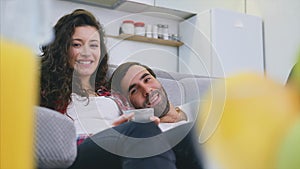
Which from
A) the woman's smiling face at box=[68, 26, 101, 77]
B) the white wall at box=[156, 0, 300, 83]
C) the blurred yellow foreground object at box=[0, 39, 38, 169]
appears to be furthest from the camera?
the white wall at box=[156, 0, 300, 83]

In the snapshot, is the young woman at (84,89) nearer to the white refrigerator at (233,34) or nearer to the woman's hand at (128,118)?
the woman's hand at (128,118)

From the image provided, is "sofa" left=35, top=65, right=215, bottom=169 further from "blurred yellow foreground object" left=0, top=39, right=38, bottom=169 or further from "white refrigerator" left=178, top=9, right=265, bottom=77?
"white refrigerator" left=178, top=9, right=265, bottom=77

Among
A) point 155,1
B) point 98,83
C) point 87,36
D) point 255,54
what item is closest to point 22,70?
point 98,83

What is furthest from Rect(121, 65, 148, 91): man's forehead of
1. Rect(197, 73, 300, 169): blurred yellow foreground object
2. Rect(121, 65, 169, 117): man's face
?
Rect(197, 73, 300, 169): blurred yellow foreground object

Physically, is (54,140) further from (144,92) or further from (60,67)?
(60,67)

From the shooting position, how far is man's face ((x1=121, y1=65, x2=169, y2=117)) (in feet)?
1.22

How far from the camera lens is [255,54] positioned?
2820mm

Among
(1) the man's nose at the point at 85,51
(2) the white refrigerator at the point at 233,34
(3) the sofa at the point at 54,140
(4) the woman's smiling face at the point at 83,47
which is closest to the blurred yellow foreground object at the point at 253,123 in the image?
(3) the sofa at the point at 54,140

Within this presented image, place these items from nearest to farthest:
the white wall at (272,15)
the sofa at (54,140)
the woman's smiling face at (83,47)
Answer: the sofa at (54,140) < the woman's smiling face at (83,47) < the white wall at (272,15)

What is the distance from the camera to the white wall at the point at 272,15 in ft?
8.50

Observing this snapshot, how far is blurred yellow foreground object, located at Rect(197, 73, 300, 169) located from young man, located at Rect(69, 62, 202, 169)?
10 centimetres

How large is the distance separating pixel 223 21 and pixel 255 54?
357 mm

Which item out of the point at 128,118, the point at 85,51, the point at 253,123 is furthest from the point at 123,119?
the point at 85,51

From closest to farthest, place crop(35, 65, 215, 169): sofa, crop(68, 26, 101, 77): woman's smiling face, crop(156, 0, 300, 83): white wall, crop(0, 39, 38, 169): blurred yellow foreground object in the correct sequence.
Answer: crop(0, 39, 38, 169): blurred yellow foreground object < crop(35, 65, 215, 169): sofa < crop(68, 26, 101, 77): woman's smiling face < crop(156, 0, 300, 83): white wall
